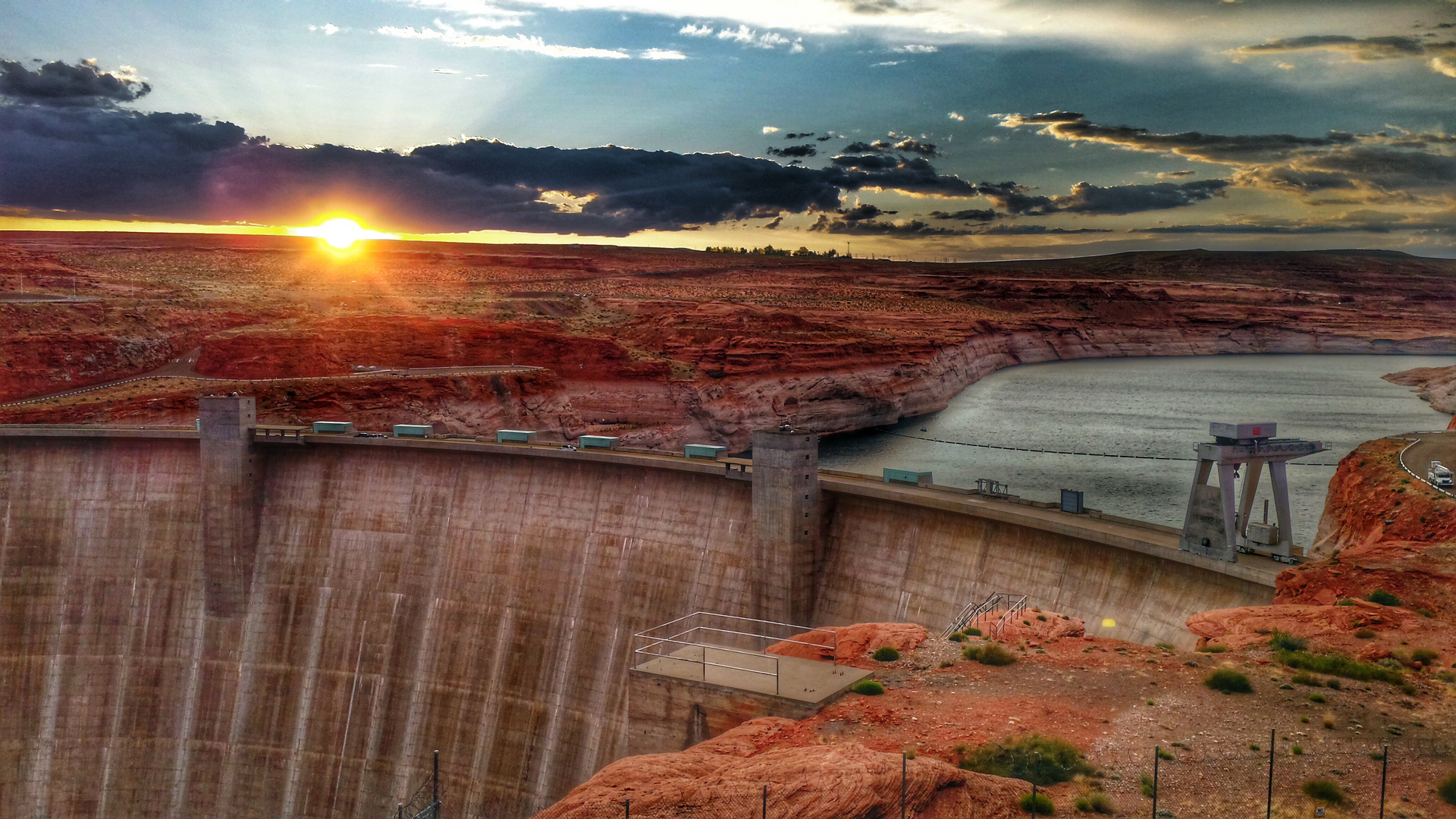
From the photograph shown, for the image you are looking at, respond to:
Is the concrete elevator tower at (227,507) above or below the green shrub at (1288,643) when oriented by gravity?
below

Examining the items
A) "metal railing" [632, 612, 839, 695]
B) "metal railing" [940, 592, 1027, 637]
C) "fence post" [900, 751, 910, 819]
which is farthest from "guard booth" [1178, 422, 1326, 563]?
"fence post" [900, 751, 910, 819]

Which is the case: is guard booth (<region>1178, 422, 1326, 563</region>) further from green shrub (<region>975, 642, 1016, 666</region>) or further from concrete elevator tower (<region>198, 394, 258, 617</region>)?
concrete elevator tower (<region>198, 394, 258, 617</region>)

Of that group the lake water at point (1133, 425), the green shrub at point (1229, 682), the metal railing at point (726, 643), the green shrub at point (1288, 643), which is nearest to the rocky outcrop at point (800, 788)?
the metal railing at point (726, 643)

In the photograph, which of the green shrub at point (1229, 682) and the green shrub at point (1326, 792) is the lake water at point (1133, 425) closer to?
the green shrub at point (1229, 682)

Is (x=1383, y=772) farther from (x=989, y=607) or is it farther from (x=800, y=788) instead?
(x=989, y=607)

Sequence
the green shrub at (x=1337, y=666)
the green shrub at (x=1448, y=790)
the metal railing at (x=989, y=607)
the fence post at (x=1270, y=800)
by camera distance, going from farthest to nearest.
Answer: the metal railing at (x=989, y=607), the green shrub at (x=1337, y=666), the green shrub at (x=1448, y=790), the fence post at (x=1270, y=800)

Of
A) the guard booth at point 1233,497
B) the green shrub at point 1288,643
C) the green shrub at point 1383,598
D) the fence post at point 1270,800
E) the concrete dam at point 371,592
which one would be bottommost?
the concrete dam at point 371,592

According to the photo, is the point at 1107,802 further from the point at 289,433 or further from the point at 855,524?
the point at 289,433
